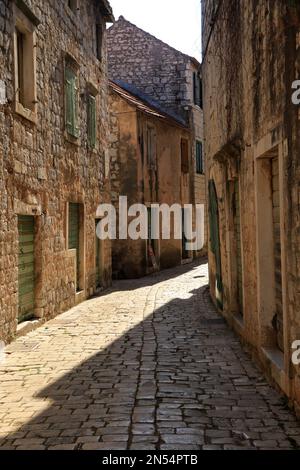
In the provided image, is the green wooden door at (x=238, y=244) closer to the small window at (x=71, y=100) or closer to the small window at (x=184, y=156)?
the small window at (x=71, y=100)

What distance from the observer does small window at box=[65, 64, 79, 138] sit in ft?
36.5

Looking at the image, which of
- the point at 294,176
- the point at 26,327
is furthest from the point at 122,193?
the point at 294,176

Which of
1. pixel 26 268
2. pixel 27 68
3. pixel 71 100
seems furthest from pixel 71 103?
pixel 26 268

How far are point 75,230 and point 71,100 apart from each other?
294 centimetres

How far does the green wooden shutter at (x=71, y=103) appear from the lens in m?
11.2

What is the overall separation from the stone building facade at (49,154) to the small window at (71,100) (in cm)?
2

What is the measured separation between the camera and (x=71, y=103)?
37.2ft

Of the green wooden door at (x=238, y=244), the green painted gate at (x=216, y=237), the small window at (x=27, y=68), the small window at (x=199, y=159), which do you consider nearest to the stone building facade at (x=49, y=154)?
the small window at (x=27, y=68)

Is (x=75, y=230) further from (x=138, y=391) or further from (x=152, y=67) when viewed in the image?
(x=152, y=67)

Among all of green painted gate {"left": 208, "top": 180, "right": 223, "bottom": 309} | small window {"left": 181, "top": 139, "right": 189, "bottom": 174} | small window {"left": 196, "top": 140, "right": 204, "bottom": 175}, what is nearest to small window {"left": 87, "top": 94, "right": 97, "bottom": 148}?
green painted gate {"left": 208, "top": 180, "right": 223, "bottom": 309}

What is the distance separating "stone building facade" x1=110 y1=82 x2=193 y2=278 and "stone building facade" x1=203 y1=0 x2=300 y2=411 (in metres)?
8.03

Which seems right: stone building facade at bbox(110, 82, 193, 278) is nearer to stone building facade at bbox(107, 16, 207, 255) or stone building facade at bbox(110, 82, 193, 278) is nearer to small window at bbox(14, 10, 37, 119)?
stone building facade at bbox(107, 16, 207, 255)

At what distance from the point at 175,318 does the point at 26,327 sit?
278cm
